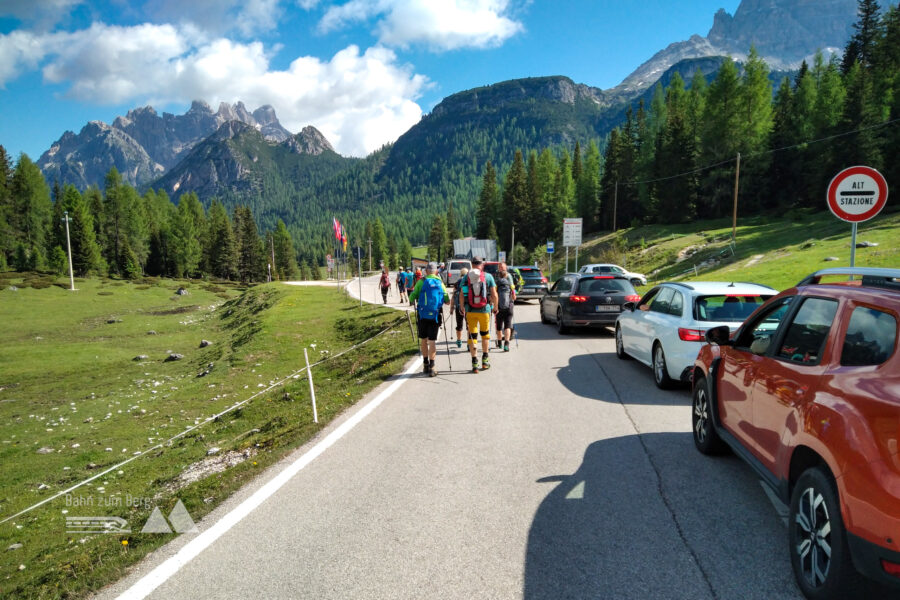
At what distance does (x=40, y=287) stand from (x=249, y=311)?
28.3m

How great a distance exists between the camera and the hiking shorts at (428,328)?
30.8 ft

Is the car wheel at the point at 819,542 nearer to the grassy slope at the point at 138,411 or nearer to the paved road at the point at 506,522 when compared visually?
the paved road at the point at 506,522

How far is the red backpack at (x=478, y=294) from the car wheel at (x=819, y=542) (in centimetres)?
686

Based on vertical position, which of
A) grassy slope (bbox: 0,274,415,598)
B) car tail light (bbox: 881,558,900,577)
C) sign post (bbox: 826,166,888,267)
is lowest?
grassy slope (bbox: 0,274,415,598)

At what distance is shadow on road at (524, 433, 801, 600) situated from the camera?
9.83 ft

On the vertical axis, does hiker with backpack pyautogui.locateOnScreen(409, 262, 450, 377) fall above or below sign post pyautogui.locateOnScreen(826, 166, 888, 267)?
below

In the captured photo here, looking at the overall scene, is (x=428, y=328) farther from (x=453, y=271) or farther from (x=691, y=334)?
(x=453, y=271)

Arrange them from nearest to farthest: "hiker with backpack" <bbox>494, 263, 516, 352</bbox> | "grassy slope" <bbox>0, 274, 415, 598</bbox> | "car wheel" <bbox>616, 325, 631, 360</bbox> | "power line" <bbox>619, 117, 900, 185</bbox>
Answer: "grassy slope" <bbox>0, 274, 415, 598</bbox> < "car wheel" <bbox>616, 325, 631, 360</bbox> < "hiker with backpack" <bbox>494, 263, 516, 352</bbox> < "power line" <bbox>619, 117, 900, 185</bbox>

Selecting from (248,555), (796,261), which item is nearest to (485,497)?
(248,555)

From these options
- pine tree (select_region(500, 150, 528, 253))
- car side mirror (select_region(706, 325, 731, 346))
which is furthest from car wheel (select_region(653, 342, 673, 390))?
pine tree (select_region(500, 150, 528, 253))

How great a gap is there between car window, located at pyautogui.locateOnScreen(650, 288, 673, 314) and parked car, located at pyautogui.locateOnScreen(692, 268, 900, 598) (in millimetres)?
4419

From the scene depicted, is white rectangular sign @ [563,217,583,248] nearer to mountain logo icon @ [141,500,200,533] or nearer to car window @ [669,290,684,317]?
car window @ [669,290,684,317]

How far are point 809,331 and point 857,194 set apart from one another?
5.94m

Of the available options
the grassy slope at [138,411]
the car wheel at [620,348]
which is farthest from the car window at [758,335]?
the car wheel at [620,348]
